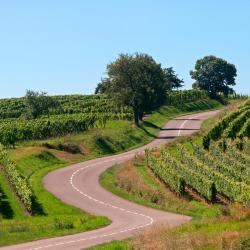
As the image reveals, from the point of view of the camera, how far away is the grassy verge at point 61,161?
36.5 meters

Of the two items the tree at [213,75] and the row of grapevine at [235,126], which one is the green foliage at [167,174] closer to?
the row of grapevine at [235,126]

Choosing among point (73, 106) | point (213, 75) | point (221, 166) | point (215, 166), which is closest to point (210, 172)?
point (221, 166)

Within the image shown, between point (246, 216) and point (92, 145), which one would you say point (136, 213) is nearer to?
point (246, 216)

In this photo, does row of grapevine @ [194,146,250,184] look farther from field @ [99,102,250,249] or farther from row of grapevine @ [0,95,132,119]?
row of grapevine @ [0,95,132,119]

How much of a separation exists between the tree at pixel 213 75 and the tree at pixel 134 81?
47762mm

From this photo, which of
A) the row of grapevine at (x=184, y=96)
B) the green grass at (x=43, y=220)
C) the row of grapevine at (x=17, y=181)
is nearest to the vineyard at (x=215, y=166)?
the green grass at (x=43, y=220)

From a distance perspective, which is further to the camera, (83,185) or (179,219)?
(83,185)

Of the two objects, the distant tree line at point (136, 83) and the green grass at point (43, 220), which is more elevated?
the distant tree line at point (136, 83)

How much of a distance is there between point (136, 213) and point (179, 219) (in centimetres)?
435

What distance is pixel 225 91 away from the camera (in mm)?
144875

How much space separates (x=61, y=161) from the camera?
234 feet

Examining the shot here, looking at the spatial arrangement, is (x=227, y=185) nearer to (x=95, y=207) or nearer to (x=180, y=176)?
(x=180, y=176)

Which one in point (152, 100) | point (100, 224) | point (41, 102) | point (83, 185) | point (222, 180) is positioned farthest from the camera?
point (41, 102)

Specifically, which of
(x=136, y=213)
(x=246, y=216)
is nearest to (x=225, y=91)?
(x=136, y=213)
